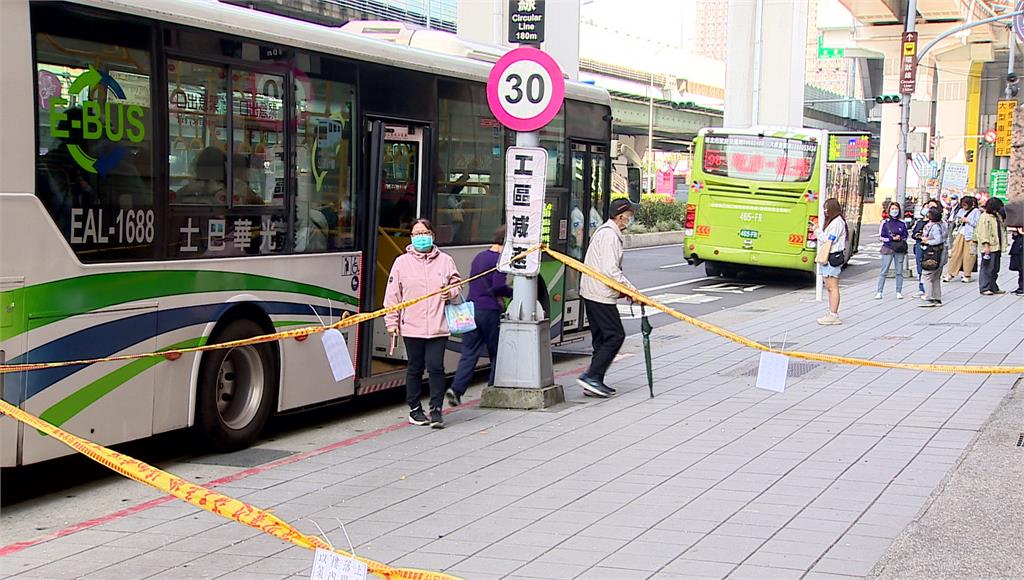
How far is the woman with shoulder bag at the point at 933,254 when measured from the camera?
19422mm

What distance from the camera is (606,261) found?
11.0m

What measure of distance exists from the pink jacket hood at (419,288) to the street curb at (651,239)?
2784 cm

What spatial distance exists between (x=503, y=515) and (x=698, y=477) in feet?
5.31

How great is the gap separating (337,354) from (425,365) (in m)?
0.91

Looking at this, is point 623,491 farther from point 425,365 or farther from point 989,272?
point 989,272

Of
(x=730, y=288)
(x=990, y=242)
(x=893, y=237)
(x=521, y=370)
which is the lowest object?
(x=730, y=288)

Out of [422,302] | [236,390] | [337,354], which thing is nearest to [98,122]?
[236,390]

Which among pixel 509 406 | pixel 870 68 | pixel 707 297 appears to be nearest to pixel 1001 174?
pixel 870 68

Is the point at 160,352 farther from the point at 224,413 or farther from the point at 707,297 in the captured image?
the point at 707,297

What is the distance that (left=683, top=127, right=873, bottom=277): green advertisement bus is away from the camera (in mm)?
24016

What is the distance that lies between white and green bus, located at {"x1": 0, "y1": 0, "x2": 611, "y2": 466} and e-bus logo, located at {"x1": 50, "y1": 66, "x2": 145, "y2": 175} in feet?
0.04

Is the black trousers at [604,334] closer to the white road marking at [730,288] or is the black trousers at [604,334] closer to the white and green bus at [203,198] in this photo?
the white and green bus at [203,198]

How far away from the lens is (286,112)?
9125mm

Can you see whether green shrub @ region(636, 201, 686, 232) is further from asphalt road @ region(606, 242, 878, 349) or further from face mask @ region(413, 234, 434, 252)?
face mask @ region(413, 234, 434, 252)
